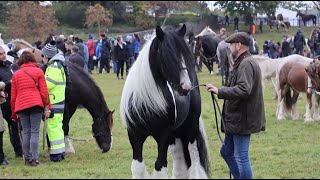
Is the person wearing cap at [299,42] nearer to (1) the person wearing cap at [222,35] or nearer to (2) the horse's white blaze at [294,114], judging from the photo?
(1) the person wearing cap at [222,35]

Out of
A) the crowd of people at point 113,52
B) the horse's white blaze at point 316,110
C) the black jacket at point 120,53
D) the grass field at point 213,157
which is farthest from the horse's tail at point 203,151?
the black jacket at point 120,53

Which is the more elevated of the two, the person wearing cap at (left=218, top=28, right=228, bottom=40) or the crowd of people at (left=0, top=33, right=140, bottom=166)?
the crowd of people at (left=0, top=33, right=140, bottom=166)

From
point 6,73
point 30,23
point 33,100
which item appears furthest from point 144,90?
point 30,23

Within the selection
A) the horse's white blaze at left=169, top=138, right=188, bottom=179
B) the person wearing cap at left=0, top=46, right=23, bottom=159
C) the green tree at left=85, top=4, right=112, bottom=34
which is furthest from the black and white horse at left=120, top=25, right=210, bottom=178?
the green tree at left=85, top=4, right=112, bottom=34

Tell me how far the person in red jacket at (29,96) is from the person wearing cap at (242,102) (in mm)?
3498

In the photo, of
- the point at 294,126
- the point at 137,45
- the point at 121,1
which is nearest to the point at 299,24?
the point at 121,1

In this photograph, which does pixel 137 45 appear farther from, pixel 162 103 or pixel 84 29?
pixel 84 29

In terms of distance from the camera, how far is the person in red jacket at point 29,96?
9156mm

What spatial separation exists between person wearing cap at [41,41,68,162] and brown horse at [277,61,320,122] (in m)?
6.18

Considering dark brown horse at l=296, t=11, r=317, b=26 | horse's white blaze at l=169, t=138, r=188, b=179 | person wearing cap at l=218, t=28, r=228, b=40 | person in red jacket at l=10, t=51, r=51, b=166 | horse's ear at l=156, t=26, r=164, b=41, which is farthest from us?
dark brown horse at l=296, t=11, r=317, b=26

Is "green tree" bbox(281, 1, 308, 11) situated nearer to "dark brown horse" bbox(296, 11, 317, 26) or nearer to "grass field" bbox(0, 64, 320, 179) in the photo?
"dark brown horse" bbox(296, 11, 317, 26)

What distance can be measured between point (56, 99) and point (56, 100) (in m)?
0.02

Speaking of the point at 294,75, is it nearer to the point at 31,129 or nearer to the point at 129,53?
the point at 31,129

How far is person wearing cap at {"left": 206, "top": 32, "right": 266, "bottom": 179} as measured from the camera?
6.48 m
